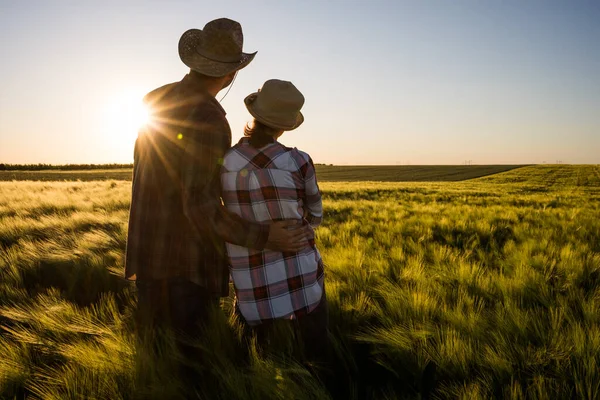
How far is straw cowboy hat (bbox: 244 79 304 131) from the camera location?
5.33 ft

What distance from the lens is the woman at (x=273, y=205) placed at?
1.63 metres

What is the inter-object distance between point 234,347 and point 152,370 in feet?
1.31

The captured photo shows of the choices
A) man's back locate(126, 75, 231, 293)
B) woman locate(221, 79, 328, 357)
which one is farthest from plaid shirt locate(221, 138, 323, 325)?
man's back locate(126, 75, 231, 293)

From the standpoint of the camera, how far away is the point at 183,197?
1.54m

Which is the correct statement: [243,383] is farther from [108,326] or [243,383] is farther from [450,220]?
[450,220]

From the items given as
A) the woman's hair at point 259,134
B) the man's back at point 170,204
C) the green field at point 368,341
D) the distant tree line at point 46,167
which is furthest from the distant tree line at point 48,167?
the woman's hair at point 259,134

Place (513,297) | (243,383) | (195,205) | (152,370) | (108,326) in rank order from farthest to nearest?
(513,297), (108,326), (195,205), (152,370), (243,383)

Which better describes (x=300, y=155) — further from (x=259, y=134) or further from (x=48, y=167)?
(x=48, y=167)

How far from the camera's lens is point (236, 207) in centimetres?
170

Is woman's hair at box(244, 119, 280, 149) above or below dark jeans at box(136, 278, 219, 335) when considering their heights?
above

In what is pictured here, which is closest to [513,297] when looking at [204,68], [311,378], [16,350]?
[311,378]

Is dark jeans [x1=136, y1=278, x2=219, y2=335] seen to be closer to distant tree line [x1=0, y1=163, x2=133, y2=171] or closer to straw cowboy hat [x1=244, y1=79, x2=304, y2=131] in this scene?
straw cowboy hat [x1=244, y1=79, x2=304, y2=131]

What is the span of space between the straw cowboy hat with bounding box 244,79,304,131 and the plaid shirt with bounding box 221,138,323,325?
0.38ft

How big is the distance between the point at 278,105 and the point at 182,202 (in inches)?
25.4
